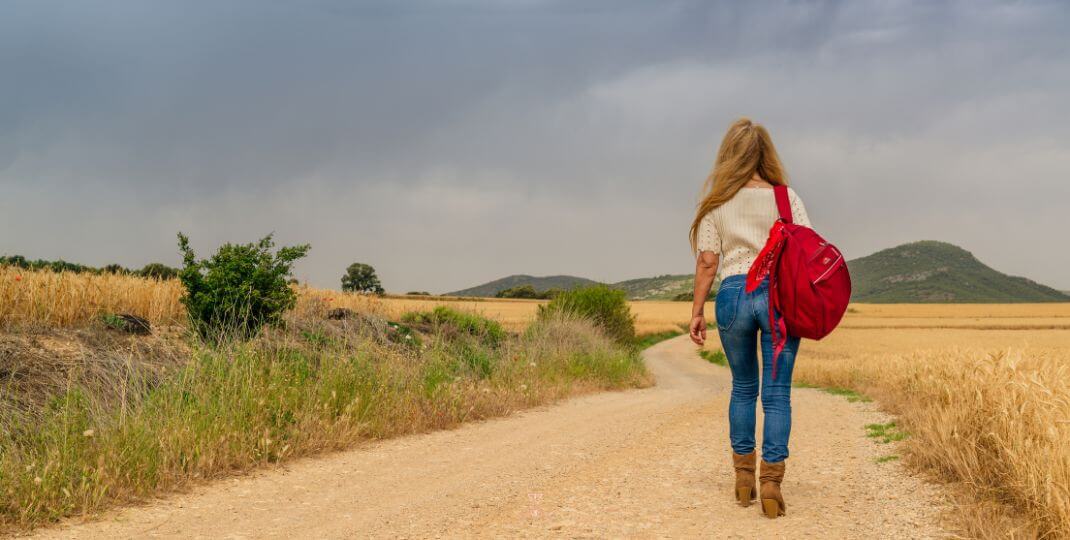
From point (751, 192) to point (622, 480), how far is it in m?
2.74

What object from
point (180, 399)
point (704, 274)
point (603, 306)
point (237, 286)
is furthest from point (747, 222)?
point (603, 306)

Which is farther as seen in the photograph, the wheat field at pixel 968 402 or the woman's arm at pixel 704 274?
the woman's arm at pixel 704 274

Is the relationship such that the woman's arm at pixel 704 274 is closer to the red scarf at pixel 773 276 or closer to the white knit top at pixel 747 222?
the white knit top at pixel 747 222

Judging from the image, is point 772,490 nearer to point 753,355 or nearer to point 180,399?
point 753,355

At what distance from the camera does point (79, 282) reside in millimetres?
13875

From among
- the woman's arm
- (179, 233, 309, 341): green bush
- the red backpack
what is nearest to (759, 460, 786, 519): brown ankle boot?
the red backpack

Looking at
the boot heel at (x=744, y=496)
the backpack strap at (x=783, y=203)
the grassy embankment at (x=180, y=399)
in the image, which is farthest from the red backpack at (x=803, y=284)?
the grassy embankment at (x=180, y=399)

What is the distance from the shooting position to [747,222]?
5340mm

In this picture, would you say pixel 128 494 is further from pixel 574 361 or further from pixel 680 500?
pixel 574 361

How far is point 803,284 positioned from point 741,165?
1.06 m

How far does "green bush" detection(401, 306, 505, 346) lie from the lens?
65.6 ft

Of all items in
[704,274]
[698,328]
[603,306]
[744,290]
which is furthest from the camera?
[603,306]

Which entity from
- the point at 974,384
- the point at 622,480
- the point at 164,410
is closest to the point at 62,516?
the point at 164,410

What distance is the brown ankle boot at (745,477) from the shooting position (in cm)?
546
